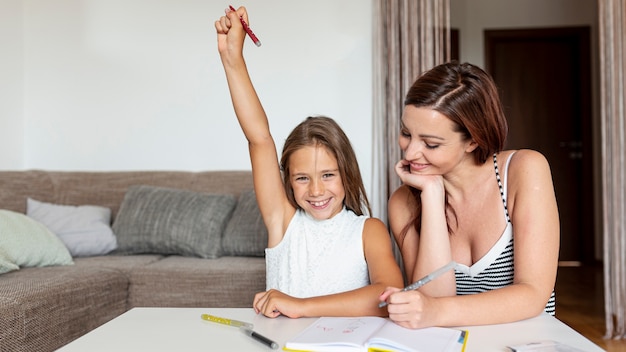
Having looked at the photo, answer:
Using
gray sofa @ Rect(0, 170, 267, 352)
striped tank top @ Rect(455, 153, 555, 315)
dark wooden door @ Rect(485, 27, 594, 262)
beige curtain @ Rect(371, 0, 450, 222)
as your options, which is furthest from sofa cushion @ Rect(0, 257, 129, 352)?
dark wooden door @ Rect(485, 27, 594, 262)

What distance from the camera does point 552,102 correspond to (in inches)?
237

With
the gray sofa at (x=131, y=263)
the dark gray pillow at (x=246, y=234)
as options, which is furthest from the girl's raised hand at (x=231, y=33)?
the dark gray pillow at (x=246, y=234)

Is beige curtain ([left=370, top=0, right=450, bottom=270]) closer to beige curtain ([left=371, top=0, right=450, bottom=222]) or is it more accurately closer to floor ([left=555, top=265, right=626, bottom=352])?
beige curtain ([left=371, top=0, right=450, bottom=222])

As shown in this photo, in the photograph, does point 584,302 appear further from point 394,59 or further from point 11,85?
point 11,85

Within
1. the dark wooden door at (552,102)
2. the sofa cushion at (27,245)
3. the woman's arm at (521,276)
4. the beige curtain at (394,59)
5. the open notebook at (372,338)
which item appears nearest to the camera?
the open notebook at (372,338)

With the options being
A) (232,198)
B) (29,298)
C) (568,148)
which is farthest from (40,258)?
(568,148)

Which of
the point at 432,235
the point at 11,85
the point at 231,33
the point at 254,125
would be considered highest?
the point at 11,85

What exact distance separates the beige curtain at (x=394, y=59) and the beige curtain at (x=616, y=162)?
0.79 metres

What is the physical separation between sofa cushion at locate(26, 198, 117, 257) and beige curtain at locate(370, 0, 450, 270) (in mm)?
1380

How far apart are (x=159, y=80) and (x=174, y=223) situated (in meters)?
1.02

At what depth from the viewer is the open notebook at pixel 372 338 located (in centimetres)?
96

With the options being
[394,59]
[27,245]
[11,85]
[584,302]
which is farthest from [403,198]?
[584,302]

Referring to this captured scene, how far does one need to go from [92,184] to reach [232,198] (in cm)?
80

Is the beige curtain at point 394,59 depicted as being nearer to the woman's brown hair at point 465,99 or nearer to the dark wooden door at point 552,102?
the woman's brown hair at point 465,99
